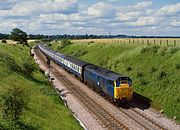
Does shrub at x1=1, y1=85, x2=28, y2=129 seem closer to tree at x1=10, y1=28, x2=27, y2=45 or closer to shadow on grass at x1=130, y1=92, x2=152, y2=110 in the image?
shadow on grass at x1=130, y1=92, x2=152, y2=110

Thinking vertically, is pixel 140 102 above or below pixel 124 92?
below

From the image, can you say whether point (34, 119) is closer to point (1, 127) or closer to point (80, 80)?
point (1, 127)

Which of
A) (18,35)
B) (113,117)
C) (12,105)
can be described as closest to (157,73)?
(113,117)

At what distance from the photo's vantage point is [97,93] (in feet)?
146

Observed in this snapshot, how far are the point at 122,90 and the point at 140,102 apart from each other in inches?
171

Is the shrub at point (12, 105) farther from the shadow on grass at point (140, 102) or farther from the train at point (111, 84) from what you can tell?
the shadow on grass at point (140, 102)

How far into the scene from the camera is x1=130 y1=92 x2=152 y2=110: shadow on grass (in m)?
36.5

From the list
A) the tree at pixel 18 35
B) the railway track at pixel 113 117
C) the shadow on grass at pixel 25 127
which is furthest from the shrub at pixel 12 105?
the tree at pixel 18 35


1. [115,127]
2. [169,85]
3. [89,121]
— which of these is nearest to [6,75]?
[89,121]

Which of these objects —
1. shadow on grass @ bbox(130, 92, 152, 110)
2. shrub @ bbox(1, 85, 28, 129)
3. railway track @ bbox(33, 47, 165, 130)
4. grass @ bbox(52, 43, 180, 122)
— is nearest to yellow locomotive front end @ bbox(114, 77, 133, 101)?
railway track @ bbox(33, 47, 165, 130)

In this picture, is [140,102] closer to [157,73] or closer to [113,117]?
[157,73]

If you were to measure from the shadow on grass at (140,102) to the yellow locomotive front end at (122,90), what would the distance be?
181cm

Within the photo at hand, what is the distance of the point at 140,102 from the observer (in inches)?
1512

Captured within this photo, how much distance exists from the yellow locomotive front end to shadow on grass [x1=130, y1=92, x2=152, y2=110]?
1.81 m
